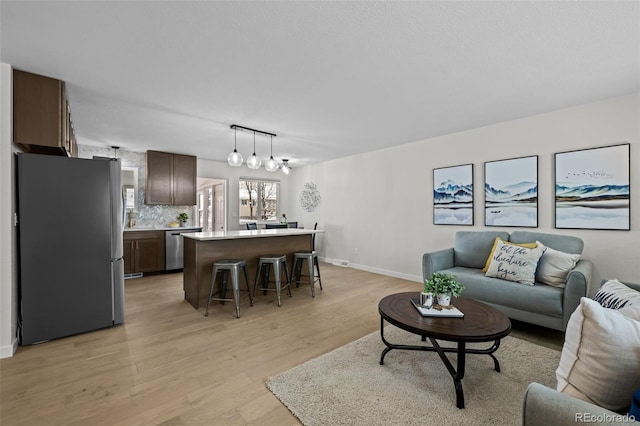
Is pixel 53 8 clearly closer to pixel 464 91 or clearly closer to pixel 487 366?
pixel 464 91

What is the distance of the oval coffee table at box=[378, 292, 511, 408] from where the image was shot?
1747 millimetres

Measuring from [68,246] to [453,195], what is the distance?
4.85 metres

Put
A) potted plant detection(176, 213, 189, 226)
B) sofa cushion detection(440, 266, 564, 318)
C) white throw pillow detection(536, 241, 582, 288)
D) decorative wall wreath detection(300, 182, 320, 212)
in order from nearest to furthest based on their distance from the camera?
sofa cushion detection(440, 266, 564, 318) → white throw pillow detection(536, 241, 582, 288) → potted plant detection(176, 213, 189, 226) → decorative wall wreath detection(300, 182, 320, 212)

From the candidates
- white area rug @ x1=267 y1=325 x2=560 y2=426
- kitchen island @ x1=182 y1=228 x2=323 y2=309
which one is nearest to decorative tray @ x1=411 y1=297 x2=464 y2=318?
white area rug @ x1=267 y1=325 x2=560 y2=426

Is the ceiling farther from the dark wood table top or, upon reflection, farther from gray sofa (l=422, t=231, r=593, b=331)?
the dark wood table top

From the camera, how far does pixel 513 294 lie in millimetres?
2799

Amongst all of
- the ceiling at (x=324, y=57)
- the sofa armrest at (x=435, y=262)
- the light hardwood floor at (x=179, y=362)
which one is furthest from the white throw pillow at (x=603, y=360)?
the sofa armrest at (x=435, y=262)

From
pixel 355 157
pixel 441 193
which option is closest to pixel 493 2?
pixel 441 193

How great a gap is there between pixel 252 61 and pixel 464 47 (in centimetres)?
166

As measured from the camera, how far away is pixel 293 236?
4566 millimetres

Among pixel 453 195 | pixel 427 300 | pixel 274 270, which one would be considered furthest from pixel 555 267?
pixel 274 270

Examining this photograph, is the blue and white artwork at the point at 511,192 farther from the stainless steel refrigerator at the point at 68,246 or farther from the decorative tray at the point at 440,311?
the stainless steel refrigerator at the point at 68,246

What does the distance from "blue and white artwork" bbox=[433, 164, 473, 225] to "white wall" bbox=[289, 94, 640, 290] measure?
9cm

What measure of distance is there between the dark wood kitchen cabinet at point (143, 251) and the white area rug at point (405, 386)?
14.3 ft
